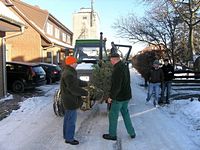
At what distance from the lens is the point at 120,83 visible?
853 centimetres

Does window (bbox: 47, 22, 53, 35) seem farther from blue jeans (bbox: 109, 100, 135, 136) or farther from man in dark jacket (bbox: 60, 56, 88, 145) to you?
man in dark jacket (bbox: 60, 56, 88, 145)

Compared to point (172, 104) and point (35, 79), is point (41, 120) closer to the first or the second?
point (172, 104)

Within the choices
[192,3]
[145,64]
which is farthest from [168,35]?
[145,64]

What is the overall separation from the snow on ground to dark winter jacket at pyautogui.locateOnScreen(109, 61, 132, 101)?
966 mm

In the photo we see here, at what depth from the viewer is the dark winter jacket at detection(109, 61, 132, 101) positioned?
852 cm

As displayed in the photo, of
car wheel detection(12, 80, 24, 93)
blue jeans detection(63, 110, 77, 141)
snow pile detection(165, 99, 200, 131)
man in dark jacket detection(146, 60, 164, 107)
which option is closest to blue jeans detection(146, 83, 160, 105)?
man in dark jacket detection(146, 60, 164, 107)

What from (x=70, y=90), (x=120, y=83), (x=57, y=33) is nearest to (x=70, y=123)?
(x=70, y=90)

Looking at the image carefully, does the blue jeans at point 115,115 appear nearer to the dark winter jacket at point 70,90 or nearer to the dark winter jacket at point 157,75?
the dark winter jacket at point 70,90

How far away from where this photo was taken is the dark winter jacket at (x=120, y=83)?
8523mm

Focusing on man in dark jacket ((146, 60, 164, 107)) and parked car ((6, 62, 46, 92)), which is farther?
parked car ((6, 62, 46, 92))

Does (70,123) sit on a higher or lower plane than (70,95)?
lower

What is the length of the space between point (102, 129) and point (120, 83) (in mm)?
1897

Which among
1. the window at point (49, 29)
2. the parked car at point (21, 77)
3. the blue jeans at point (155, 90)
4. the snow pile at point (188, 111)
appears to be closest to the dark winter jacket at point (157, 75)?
→ the blue jeans at point (155, 90)

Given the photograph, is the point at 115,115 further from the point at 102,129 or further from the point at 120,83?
the point at 102,129
